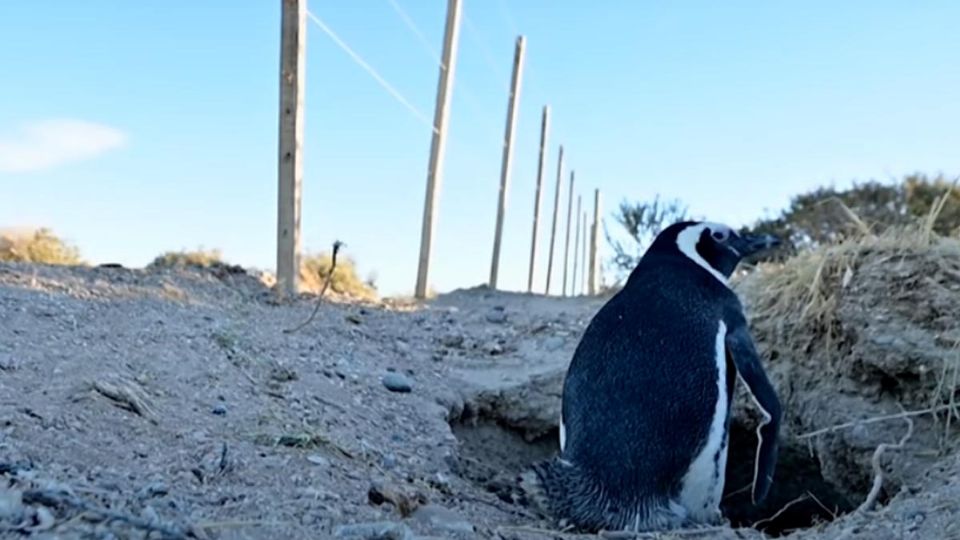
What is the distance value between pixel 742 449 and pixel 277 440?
2.58 meters

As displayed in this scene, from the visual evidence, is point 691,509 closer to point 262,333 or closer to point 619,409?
point 619,409

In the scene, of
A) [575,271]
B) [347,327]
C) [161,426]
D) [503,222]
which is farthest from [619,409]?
[575,271]

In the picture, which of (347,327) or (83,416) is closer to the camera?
(83,416)

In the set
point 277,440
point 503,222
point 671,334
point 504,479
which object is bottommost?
point 504,479

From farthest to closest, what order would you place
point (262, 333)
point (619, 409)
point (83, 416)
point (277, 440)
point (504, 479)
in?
point (262, 333)
point (504, 479)
point (619, 409)
point (277, 440)
point (83, 416)

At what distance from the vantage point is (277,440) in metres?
2.73

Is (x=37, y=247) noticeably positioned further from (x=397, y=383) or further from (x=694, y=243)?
(x=694, y=243)

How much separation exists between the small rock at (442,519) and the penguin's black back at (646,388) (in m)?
0.56

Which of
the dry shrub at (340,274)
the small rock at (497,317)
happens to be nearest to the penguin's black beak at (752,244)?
the small rock at (497,317)

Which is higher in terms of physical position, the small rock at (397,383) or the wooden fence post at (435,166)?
the wooden fence post at (435,166)

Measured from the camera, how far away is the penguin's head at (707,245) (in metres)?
3.46

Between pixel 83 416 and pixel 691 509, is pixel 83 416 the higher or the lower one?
the higher one

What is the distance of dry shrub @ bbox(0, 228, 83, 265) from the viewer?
28.1 feet

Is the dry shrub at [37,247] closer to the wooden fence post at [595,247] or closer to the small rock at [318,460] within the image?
the small rock at [318,460]
